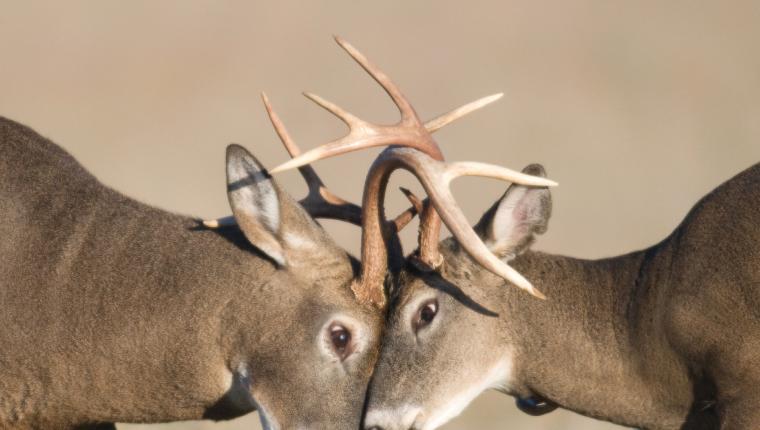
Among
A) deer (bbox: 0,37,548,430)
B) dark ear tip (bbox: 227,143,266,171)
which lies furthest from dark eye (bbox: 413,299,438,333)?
dark ear tip (bbox: 227,143,266,171)

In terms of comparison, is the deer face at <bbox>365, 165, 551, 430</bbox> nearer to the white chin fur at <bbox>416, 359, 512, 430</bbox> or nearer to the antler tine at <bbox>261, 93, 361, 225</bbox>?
the white chin fur at <bbox>416, 359, 512, 430</bbox>

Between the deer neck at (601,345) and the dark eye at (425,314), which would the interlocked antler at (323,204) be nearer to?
the dark eye at (425,314)

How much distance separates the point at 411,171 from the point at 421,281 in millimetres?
701

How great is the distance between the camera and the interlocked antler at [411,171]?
10195 millimetres

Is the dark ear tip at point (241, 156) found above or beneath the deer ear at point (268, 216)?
above

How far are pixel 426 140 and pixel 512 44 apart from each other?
22.4 m

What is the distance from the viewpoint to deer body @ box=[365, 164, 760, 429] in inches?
412

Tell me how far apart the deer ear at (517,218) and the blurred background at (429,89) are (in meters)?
→ 10.6

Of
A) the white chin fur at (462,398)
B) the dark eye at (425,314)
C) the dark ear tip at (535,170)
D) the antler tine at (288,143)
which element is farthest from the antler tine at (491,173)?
the white chin fur at (462,398)

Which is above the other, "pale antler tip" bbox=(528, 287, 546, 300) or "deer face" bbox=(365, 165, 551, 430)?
"pale antler tip" bbox=(528, 287, 546, 300)

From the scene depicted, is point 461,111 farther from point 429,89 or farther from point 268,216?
point 429,89

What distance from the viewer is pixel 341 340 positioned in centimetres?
1065

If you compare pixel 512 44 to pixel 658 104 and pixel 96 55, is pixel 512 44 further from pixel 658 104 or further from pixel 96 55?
pixel 96 55

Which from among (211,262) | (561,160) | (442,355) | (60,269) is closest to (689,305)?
(442,355)
